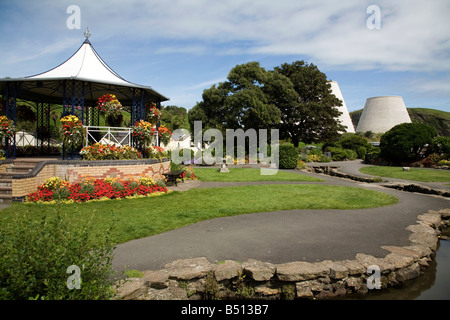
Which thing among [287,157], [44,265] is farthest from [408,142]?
[44,265]

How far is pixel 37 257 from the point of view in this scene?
309 centimetres

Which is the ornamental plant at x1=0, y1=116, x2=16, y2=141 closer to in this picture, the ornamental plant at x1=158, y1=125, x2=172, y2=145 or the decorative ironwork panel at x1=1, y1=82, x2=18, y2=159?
the decorative ironwork panel at x1=1, y1=82, x2=18, y2=159

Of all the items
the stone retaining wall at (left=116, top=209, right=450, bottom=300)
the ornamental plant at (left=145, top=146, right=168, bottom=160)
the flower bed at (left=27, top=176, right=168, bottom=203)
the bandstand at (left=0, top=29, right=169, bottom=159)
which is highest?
the bandstand at (left=0, top=29, right=169, bottom=159)

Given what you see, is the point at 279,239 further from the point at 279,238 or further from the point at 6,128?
the point at 6,128

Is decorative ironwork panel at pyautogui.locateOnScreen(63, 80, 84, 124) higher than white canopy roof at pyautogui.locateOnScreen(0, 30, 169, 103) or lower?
lower

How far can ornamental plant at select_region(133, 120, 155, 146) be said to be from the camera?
12930 mm

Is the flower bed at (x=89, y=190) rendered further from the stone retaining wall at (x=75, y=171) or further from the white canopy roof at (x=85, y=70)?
the white canopy roof at (x=85, y=70)

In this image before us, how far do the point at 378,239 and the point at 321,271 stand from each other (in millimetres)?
2435

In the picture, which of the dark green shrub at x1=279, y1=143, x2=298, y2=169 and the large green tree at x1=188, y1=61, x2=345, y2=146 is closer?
the dark green shrub at x1=279, y1=143, x2=298, y2=169

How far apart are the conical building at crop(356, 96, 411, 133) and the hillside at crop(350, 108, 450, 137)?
14159 mm

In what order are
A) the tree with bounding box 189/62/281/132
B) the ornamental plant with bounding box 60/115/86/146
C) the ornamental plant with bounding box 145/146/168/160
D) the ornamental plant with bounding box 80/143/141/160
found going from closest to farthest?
the ornamental plant with bounding box 60/115/86/146, the ornamental plant with bounding box 80/143/141/160, the ornamental plant with bounding box 145/146/168/160, the tree with bounding box 189/62/281/132

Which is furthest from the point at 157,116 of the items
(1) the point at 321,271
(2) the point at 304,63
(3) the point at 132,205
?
(2) the point at 304,63

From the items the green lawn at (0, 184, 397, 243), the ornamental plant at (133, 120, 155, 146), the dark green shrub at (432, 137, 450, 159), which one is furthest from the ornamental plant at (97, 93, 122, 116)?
the dark green shrub at (432, 137, 450, 159)

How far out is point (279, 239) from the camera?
619cm
